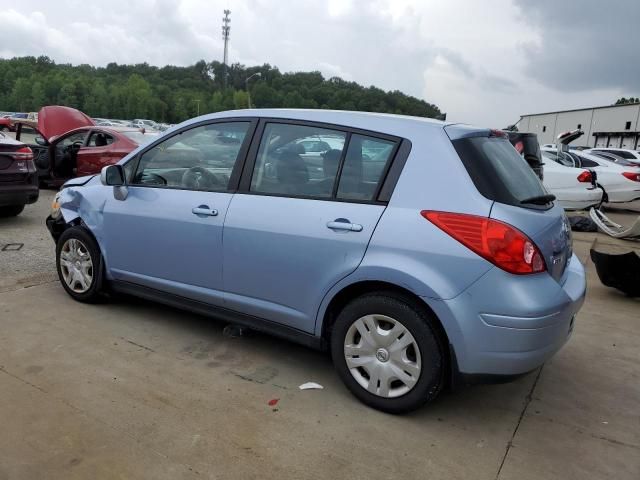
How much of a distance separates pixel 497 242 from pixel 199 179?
2115mm

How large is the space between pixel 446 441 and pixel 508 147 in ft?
6.08

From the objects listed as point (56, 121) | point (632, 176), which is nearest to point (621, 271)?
point (632, 176)

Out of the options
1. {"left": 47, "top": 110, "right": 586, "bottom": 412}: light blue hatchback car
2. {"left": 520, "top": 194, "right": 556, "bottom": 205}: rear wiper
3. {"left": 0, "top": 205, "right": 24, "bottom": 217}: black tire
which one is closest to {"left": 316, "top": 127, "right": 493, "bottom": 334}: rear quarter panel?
{"left": 47, "top": 110, "right": 586, "bottom": 412}: light blue hatchback car

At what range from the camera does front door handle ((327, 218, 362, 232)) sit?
2.91 meters

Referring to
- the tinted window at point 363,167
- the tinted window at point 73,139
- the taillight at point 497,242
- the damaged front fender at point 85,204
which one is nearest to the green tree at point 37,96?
the tinted window at point 73,139

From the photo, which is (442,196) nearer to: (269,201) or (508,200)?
(508,200)

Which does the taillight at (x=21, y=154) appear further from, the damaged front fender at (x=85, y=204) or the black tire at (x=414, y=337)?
the black tire at (x=414, y=337)

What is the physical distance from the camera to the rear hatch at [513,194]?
2729mm

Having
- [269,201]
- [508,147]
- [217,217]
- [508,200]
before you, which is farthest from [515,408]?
[217,217]

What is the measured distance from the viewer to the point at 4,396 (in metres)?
2.97

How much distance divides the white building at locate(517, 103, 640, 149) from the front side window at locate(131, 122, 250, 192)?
2109 inches

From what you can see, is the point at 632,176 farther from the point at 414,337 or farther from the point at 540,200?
the point at 414,337

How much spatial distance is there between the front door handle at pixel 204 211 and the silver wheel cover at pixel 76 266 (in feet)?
4.32

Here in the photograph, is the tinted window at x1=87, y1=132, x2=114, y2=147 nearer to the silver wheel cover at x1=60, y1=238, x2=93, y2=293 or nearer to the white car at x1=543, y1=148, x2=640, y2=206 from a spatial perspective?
the silver wheel cover at x1=60, y1=238, x2=93, y2=293
